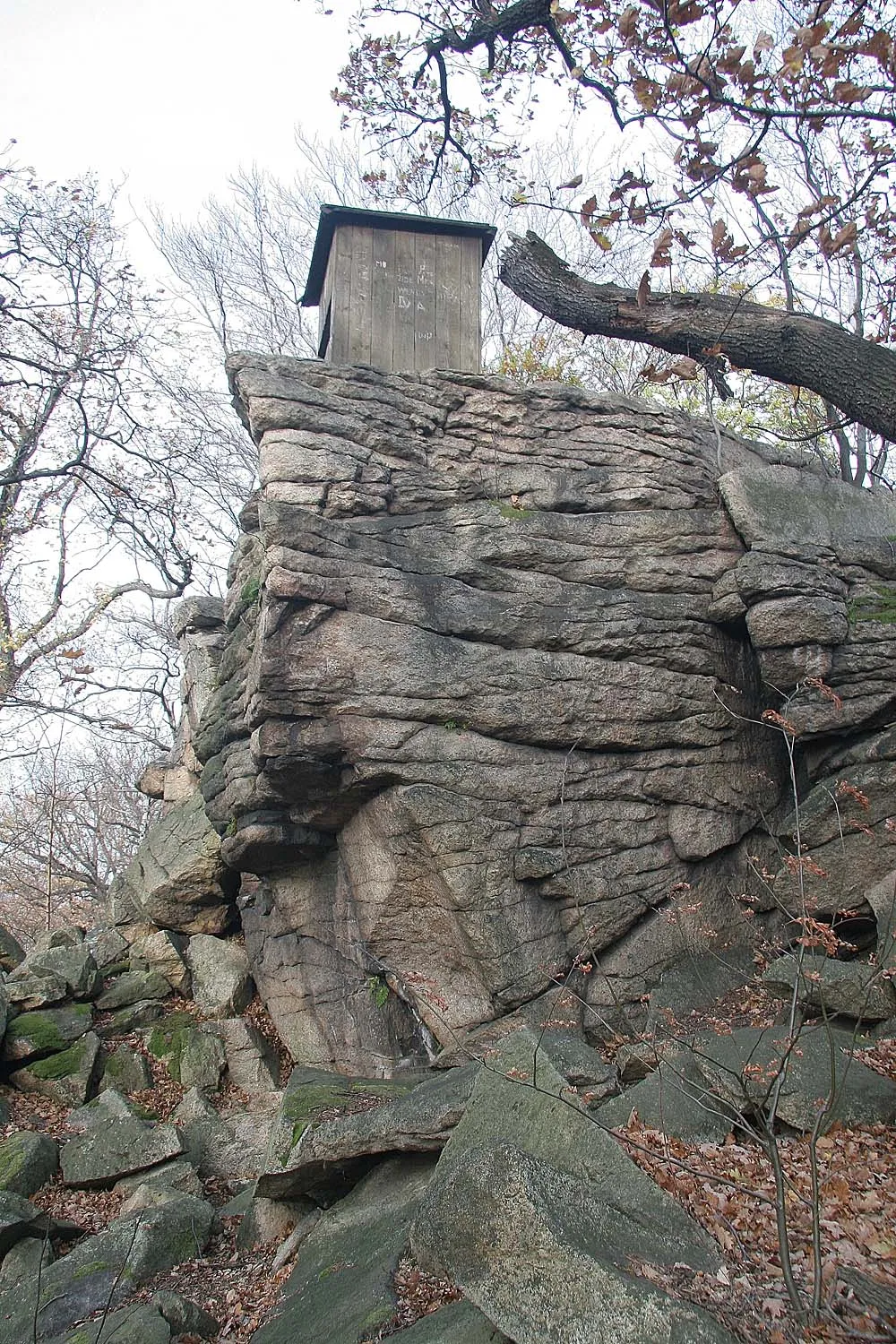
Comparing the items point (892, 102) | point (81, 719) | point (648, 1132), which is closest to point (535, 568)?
point (892, 102)

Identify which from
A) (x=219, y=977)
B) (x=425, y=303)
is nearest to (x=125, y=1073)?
(x=219, y=977)

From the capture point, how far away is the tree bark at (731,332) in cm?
599

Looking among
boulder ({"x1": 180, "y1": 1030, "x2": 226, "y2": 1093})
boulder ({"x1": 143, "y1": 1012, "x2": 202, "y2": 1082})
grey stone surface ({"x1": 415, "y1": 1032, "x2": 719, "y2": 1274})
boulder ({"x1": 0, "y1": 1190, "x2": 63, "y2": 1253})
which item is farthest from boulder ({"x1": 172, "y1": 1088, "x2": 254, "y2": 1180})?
grey stone surface ({"x1": 415, "y1": 1032, "x2": 719, "y2": 1274})

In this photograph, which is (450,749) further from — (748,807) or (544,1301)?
(544,1301)

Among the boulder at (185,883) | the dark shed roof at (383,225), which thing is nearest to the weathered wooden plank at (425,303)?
the dark shed roof at (383,225)

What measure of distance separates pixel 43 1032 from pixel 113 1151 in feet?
8.30

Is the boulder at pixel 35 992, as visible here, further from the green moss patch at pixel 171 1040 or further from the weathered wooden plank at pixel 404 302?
the weathered wooden plank at pixel 404 302

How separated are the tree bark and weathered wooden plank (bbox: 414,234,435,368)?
536 cm

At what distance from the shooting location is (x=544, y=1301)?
3773 mm

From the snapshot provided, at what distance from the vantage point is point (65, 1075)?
10.7 meters

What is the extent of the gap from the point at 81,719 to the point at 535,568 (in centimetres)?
1143

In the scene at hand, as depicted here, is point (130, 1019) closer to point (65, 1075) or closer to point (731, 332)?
point (65, 1075)

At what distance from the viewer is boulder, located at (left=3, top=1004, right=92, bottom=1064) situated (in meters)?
10.9

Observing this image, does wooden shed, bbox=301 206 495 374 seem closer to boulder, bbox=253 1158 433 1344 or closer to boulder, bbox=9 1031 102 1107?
boulder, bbox=9 1031 102 1107
